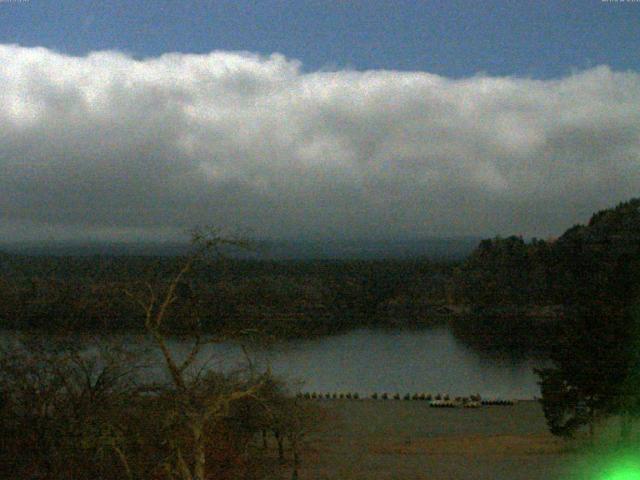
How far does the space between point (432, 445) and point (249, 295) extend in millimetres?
47458

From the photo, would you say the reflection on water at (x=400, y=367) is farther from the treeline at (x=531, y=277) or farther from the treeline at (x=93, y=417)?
the treeline at (x=93, y=417)

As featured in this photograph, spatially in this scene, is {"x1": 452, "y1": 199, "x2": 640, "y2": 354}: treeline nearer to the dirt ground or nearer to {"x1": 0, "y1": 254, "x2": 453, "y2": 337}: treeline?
{"x1": 0, "y1": 254, "x2": 453, "y2": 337}: treeline

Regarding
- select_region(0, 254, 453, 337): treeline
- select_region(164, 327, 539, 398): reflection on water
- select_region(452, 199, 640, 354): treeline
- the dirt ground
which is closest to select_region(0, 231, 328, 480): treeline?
the dirt ground

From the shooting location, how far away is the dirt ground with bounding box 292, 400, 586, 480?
49.0 ft

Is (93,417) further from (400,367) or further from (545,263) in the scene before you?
(545,263)

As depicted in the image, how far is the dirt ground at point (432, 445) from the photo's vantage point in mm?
14938

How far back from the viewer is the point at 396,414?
91.2 ft

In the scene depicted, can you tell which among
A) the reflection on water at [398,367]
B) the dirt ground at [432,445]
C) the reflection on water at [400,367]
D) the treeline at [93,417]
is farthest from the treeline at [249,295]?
the treeline at [93,417]

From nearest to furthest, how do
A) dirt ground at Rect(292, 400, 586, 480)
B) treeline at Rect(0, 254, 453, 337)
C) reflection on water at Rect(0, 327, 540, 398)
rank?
dirt ground at Rect(292, 400, 586, 480) < reflection on water at Rect(0, 327, 540, 398) < treeline at Rect(0, 254, 453, 337)

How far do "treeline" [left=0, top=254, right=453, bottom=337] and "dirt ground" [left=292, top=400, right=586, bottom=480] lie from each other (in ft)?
29.7

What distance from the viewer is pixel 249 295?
219 feet

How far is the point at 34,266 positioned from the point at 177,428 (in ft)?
278

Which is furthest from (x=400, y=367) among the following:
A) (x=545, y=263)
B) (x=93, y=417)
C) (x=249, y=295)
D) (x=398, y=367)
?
(x=545, y=263)

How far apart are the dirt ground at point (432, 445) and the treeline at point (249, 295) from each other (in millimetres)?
9044
